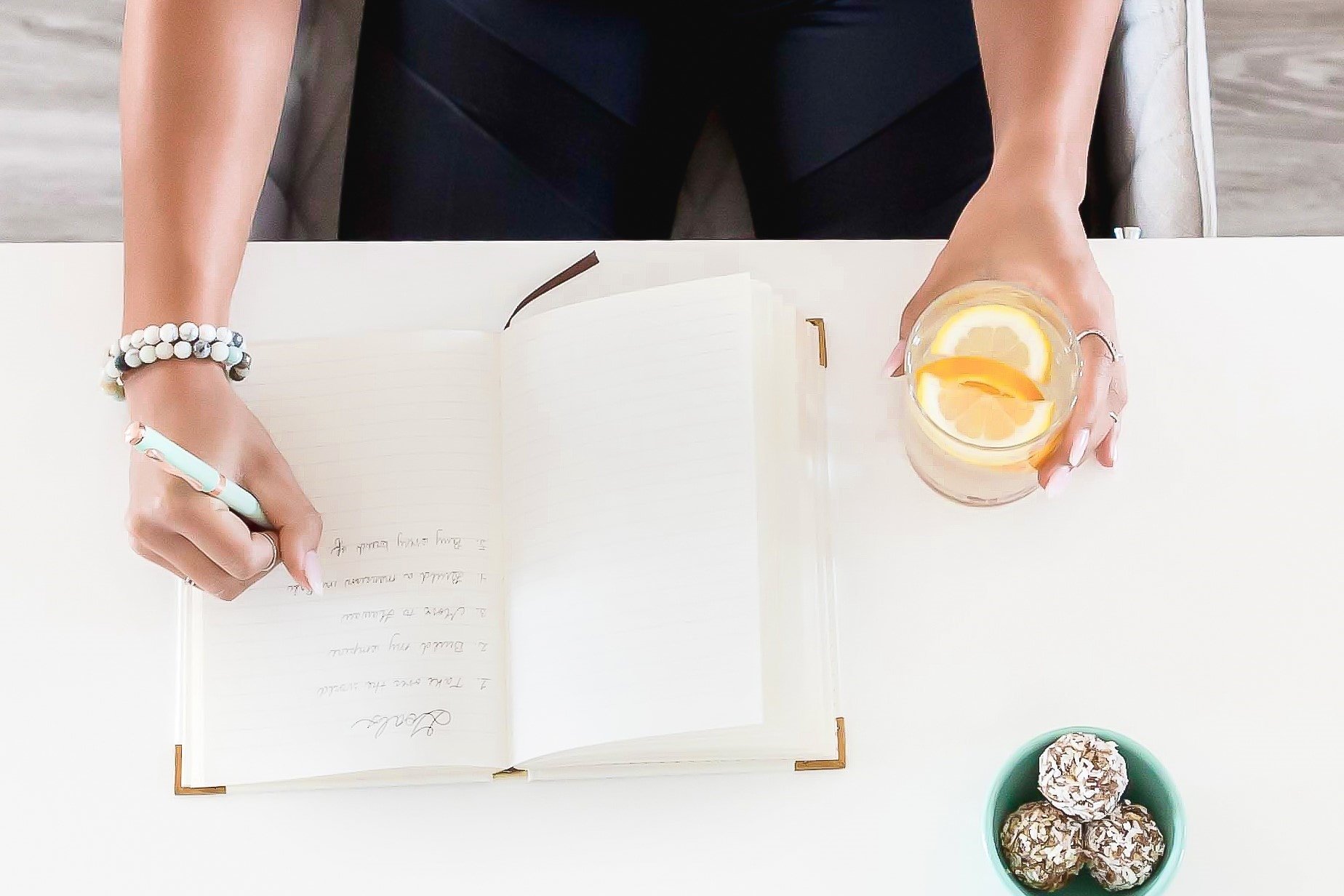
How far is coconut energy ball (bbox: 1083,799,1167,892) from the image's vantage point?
0.52m

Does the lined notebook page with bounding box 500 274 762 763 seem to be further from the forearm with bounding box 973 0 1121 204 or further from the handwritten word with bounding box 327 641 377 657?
the forearm with bounding box 973 0 1121 204

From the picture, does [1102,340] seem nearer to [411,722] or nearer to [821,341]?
[821,341]

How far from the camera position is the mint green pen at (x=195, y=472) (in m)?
0.48

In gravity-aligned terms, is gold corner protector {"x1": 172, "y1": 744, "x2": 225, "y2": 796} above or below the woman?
below

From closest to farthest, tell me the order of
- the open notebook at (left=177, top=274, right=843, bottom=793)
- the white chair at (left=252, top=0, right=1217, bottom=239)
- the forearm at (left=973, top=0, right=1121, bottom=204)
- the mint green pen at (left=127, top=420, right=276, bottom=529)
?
the mint green pen at (left=127, top=420, right=276, bottom=529)
the open notebook at (left=177, top=274, right=843, bottom=793)
the forearm at (left=973, top=0, right=1121, bottom=204)
the white chair at (left=252, top=0, right=1217, bottom=239)

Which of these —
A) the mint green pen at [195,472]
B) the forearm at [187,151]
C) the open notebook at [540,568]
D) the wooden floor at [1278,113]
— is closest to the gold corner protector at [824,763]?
the open notebook at [540,568]

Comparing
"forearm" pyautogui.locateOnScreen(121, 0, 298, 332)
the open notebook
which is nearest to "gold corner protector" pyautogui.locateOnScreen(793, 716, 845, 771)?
the open notebook

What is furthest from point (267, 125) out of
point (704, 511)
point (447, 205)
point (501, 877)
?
point (501, 877)

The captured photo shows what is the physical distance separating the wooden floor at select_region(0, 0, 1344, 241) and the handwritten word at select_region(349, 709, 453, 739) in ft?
3.25

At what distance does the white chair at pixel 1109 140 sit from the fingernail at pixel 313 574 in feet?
1.12

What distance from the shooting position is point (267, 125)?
0.73m

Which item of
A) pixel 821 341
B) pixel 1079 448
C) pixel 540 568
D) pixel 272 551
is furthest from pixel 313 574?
pixel 1079 448

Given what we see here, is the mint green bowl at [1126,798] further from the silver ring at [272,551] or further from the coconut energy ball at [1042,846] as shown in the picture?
the silver ring at [272,551]

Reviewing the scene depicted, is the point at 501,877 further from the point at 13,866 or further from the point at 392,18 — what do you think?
the point at 392,18
